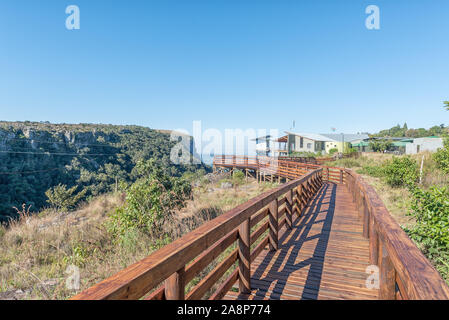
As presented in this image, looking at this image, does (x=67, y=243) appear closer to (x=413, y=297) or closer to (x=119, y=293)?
(x=119, y=293)

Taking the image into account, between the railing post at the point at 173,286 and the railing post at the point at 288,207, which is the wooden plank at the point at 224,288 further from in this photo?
the railing post at the point at 288,207

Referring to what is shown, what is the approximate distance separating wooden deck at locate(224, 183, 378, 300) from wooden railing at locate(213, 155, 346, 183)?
8.11 metres

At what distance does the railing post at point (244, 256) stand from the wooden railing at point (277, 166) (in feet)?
36.0

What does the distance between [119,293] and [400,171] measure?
14.4 metres

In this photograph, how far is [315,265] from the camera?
357 centimetres

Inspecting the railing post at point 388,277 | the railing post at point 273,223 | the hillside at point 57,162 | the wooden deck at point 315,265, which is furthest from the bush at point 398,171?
the hillside at point 57,162

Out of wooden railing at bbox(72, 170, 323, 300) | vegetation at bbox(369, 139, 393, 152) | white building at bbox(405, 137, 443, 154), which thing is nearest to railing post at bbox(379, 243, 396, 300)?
wooden railing at bbox(72, 170, 323, 300)

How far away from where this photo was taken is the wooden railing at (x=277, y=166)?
16.5 metres

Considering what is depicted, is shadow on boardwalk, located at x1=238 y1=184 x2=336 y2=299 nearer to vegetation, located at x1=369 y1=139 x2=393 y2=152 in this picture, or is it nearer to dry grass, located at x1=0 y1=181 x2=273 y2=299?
dry grass, located at x1=0 y1=181 x2=273 y2=299

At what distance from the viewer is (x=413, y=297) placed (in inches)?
40.3

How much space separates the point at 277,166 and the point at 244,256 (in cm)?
1939

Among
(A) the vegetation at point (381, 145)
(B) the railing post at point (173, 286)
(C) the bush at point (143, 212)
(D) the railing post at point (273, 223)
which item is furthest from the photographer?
(A) the vegetation at point (381, 145)

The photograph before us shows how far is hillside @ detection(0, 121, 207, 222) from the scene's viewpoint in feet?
102

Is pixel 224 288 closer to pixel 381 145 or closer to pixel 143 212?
pixel 143 212
